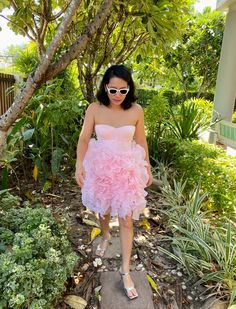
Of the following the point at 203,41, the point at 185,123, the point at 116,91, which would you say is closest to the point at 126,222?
the point at 116,91

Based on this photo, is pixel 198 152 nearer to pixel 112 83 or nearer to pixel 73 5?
pixel 112 83

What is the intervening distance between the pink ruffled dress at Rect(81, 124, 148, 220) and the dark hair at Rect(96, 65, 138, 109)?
18 cm

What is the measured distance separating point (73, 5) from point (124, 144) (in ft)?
3.80

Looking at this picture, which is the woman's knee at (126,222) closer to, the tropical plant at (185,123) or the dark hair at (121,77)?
the dark hair at (121,77)

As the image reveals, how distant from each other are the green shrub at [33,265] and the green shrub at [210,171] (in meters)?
1.54

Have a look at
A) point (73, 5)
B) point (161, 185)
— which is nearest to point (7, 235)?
point (73, 5)

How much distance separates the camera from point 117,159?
176 centimetres

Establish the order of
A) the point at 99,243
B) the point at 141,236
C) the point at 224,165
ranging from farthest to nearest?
the point at 224,165
the point at 141,236
the point at 99,243

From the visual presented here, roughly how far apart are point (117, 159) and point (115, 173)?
0.09 m

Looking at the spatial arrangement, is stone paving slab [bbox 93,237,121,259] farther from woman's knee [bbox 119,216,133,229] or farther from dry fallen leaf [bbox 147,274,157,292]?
woman's knee [bbox 119,216,133,229]

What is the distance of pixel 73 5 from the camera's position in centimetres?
205

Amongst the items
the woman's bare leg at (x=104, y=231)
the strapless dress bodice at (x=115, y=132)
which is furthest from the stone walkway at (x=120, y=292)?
the strapless dress bodice at (x=115, y=132)

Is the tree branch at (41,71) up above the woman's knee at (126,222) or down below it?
above

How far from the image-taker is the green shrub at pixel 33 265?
1.44m
